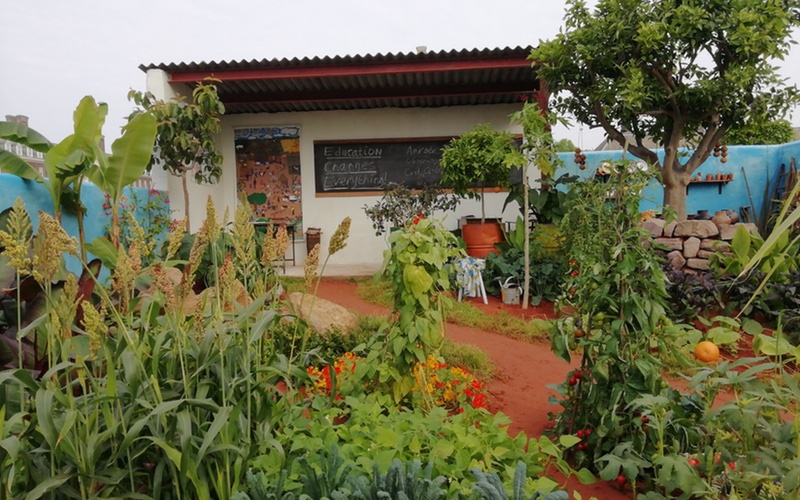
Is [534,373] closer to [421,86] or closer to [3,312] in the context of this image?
[3,312]

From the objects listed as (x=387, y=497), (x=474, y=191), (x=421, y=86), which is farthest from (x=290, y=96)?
(x=387, y=497)

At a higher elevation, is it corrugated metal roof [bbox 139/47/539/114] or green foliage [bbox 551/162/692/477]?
corrugated metal roof [bbox 139/47/539/114]

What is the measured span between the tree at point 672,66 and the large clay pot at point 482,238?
196cm

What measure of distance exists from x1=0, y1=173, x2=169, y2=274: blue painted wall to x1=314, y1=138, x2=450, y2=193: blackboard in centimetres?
293

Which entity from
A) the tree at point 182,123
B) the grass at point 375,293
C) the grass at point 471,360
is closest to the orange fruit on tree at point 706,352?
the grass at point 471,360

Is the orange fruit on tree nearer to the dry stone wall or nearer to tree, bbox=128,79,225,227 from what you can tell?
the dry stone wall

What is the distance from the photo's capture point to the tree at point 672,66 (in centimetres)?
538

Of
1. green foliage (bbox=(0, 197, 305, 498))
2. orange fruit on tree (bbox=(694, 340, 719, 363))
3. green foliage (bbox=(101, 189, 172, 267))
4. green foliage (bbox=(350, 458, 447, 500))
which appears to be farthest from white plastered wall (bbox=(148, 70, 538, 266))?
green foliage (bbox=(350, 458, 447, 500))

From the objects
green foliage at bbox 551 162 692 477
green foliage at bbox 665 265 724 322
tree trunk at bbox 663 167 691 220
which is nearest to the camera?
green foliage at bbox 551 162 692 477

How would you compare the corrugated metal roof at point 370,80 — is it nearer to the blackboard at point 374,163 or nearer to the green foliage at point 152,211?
the blackboard at point 374,163

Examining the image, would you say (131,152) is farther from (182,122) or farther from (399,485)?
(399,485)

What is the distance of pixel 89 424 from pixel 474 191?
20.9ft

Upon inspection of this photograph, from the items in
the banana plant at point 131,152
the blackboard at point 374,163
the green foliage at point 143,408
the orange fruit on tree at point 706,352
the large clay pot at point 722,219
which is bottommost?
the orange fruit on tree at point 706,352

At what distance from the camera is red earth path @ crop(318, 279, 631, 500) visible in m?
3.10
